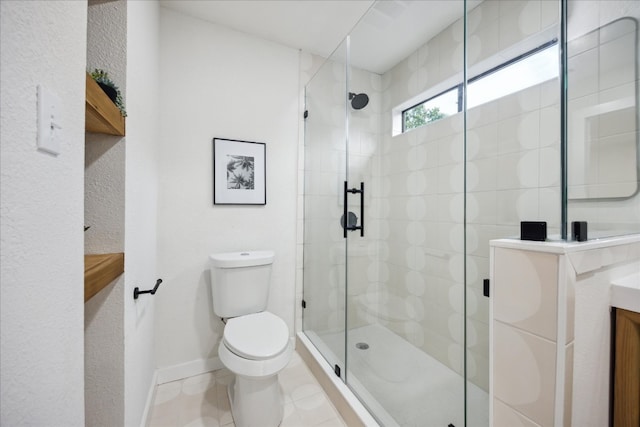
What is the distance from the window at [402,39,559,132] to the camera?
1097 millimetres

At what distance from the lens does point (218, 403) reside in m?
1.49

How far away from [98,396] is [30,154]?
0.96 m

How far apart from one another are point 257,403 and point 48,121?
1.41 meters

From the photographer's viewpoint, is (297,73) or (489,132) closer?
(489,132)

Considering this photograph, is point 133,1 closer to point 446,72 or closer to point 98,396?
point 98,396

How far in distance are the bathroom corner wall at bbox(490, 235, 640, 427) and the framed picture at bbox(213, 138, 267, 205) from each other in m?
1.55

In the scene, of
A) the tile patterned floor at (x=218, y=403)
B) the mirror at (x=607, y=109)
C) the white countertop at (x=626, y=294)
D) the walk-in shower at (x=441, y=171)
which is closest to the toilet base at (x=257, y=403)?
the tile patterned floor at (x=218, y=403)

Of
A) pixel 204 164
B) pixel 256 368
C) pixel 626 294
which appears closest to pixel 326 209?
pixel 204 164

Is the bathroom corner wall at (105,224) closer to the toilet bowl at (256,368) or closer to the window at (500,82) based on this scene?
the toilet bowl at (256,368)

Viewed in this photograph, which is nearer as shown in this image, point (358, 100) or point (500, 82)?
point (500, 82)

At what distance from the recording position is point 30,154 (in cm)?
38

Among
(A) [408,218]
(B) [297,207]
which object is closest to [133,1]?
(B) [297,207]

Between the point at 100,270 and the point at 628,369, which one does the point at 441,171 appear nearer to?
the point at 628,369

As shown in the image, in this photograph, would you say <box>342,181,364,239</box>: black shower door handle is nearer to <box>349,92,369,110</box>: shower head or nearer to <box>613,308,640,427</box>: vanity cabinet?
<box>349,92,369,110</box>: shower head
